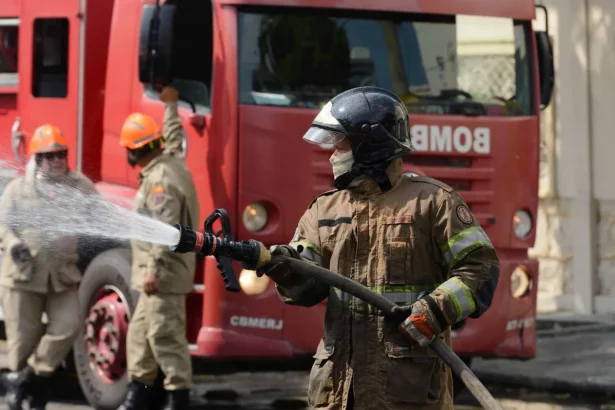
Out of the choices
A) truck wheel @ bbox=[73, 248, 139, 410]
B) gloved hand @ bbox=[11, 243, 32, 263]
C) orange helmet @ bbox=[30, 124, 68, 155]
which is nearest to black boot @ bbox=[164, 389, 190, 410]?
truck wheel @ bbox=[73, 248, 139, 410]

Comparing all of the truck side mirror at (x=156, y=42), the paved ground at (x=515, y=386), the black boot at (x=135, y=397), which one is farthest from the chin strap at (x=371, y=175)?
the paved ground at (x=515, y=386)

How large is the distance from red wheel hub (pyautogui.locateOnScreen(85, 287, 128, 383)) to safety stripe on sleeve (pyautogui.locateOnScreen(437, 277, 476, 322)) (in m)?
4.42

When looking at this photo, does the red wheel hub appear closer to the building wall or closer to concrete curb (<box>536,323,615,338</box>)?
concrete curb (<box>536,323,615,338</box>)

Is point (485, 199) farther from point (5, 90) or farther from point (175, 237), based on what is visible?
point (175, 237)

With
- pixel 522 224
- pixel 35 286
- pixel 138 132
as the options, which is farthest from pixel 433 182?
pixel 35 286

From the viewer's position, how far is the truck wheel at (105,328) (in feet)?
29.3

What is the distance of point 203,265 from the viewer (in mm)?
8906

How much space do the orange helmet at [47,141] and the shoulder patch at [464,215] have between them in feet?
14.9

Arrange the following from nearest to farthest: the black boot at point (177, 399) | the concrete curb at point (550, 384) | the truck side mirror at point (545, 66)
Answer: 1. the black boot at point (177, 399)
2. the truck side mirror at point (545, 66)
3. the concrete curb at point (550, 384)

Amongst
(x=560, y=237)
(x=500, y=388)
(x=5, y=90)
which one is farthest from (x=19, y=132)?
(x=560, y=237)

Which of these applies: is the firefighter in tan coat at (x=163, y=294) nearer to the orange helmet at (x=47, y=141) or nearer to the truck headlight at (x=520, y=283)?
the orange helmet at (x=47, y=141)

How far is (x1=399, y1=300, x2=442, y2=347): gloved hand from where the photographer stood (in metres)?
4.77

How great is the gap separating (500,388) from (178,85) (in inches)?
136

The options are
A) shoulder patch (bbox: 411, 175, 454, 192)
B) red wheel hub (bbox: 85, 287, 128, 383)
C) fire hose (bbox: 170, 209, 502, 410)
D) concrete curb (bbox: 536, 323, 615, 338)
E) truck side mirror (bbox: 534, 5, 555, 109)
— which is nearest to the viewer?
fire hose (bbox: 170, 209, 502, 410)
